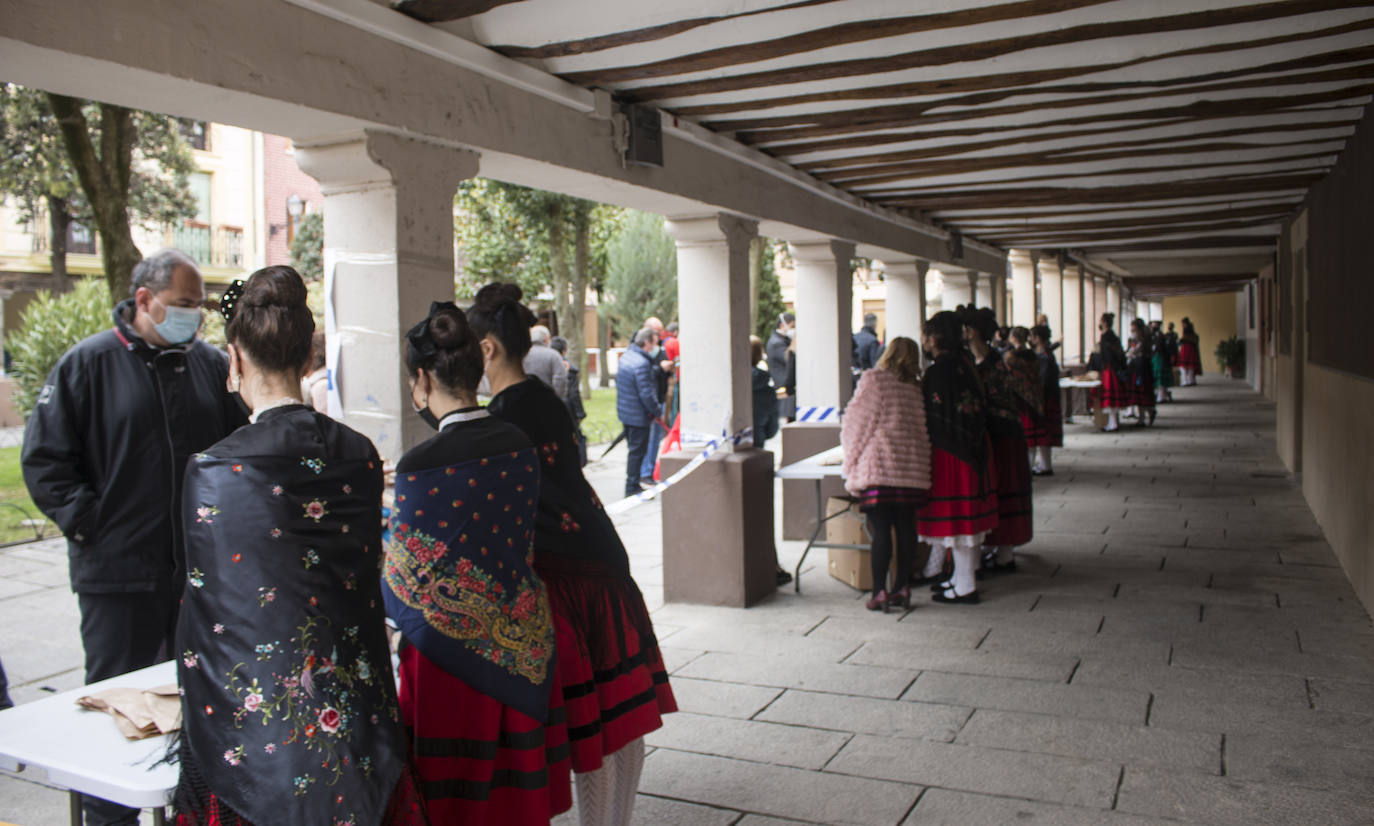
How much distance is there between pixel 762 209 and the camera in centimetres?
624

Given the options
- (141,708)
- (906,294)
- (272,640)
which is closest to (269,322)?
(272,640)

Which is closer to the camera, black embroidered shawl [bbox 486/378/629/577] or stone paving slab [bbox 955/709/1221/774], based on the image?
black embroidered shawl [bbox 486/378/629/577]

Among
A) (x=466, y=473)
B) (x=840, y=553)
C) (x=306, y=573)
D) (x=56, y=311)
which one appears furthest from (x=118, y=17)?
(x=56, y=311)

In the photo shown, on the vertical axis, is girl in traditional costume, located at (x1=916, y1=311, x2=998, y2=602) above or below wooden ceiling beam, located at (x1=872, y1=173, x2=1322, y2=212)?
below

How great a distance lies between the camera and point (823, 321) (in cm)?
777

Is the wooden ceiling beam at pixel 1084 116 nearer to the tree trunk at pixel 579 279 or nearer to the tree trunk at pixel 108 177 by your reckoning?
the tree trunk at pixel 108 177

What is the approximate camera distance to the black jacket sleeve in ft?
9.67

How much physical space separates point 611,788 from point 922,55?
3031 mm

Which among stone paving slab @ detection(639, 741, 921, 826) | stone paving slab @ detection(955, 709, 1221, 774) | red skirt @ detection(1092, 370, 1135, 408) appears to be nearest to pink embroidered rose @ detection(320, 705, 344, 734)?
stone paving slab @ detection(639, 741, 921, 826)

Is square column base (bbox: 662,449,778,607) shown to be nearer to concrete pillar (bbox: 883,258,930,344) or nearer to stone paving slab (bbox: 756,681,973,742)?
stone paving slab (bbox: 756,681,973,742)

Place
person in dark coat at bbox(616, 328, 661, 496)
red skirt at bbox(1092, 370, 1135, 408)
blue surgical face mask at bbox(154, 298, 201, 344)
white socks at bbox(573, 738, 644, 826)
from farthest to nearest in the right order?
1. red skirt at bbox(1092, 370, 1135, 408)
2. person in dark coat at bbox(616, 328, 661, 496)
3. blue surgical face mask at bbox(154, 298, 201, 344)
4. white socks at bbox(573, 738, 644, 826)

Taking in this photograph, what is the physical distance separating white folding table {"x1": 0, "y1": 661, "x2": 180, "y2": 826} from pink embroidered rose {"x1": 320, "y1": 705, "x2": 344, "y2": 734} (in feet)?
0.91

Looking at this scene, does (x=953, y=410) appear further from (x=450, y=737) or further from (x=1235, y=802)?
(x=450, y=737)

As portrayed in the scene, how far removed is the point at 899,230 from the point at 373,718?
7.80m
